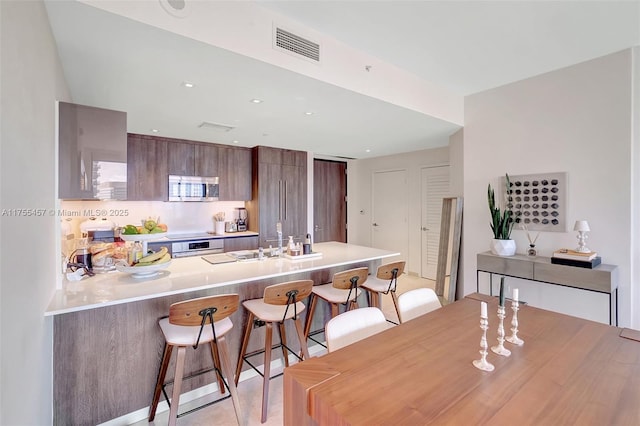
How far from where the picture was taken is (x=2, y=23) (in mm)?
861

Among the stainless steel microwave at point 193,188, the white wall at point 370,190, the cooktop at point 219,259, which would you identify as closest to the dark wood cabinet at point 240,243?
the stainless steel microwave at point 193,188

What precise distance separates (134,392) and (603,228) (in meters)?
4.07

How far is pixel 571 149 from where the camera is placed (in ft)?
9.58

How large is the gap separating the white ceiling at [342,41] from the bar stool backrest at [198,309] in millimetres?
1500

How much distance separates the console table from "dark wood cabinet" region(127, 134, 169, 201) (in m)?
4.34

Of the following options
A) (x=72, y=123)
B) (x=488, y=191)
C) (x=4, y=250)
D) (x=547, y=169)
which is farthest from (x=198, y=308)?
(x=547, y=169)

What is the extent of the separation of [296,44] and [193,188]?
318 centimetres

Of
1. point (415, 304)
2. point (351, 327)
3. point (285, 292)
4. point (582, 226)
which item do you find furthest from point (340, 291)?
point (582, 226)

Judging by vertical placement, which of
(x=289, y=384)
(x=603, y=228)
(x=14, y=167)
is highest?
(x=14, y=167)

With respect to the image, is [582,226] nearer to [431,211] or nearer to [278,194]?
[431,211]

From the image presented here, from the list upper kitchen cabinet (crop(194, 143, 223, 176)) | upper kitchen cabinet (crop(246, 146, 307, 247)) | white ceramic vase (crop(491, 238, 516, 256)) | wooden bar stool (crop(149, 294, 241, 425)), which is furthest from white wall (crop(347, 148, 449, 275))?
wooden bar stool (crop(149, 294, 241, 425))

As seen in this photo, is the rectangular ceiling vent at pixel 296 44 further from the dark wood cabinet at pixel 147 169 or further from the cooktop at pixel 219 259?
the dark wood cabinet at pixel 147 169

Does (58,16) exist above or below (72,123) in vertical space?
above

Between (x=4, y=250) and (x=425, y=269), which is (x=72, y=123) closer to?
(x=4, y=250)
